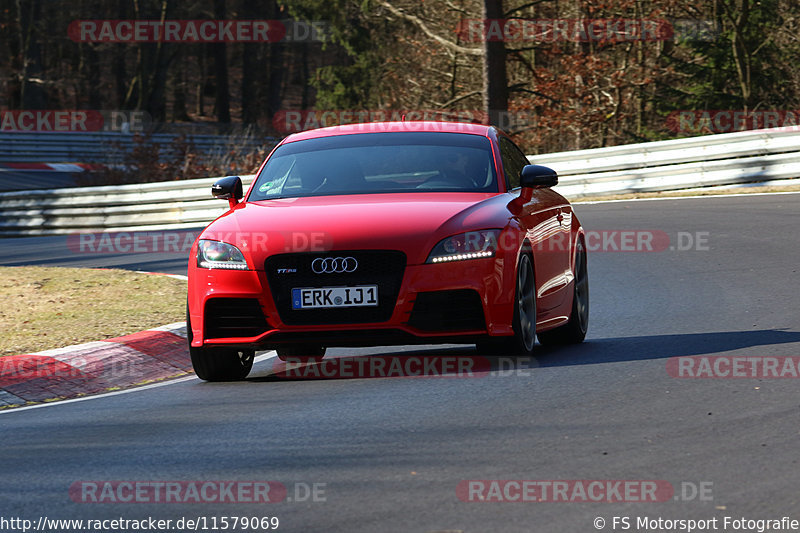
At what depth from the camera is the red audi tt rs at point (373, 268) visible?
780 centimetres

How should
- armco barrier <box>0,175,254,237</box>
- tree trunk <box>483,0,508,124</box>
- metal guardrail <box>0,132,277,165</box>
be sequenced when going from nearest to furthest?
armco barrier <box>0,175,254,237</box> < tree trunk <box>483,0,508,124</box> < metal guardrail <box>0,132,277,165</box>

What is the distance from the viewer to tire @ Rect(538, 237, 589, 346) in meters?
9.57

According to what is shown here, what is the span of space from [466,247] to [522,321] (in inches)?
26.9

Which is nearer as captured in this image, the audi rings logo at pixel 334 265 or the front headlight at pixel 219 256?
the audi rings logo at pixel 334 265

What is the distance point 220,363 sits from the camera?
8562mm

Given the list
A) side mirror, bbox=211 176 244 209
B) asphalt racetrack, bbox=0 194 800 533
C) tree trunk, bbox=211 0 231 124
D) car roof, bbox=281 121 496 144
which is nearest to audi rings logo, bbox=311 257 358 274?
asphalt racetrack, bbox=0 194 800 533

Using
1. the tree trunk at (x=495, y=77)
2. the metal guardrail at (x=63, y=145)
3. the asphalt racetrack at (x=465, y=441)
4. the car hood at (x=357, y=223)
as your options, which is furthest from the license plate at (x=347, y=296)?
the metal guardrail at (x=63, y=145)

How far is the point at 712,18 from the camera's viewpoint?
101 feet

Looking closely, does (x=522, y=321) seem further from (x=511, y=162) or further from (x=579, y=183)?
(x=579, y=183)

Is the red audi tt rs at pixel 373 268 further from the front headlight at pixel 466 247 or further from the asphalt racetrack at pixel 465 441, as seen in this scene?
the asphalt racetrack at pixel 465 441

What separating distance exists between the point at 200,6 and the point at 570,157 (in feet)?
150

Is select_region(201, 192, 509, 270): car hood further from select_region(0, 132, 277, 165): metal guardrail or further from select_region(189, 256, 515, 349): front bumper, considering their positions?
select_region(0, 132, 277, 165): metal guardrail

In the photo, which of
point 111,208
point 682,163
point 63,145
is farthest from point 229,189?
point 63,145

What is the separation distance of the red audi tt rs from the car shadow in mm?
192
